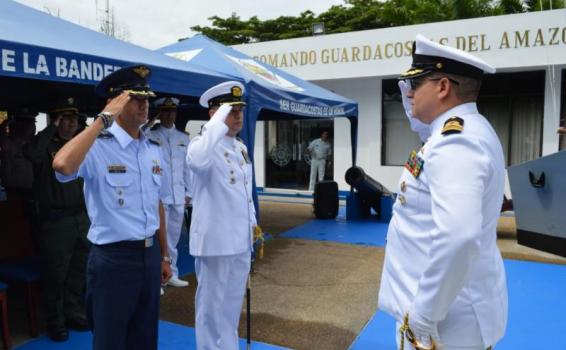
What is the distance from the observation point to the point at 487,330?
150 cm

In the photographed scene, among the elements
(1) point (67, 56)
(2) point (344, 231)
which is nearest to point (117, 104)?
(1) point (67, 56)

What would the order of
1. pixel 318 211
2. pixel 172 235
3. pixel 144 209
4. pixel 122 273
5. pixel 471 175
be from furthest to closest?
pixel 318 211 < pixel 172 235 < pixel 144 209 < pixel 122 273 < pixel 471 175

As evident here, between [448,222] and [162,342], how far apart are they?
9.63 feet

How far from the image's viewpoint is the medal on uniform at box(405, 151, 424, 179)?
155 centimetres

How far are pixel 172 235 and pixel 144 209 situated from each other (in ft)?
8.92

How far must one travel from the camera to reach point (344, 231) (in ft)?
26.1

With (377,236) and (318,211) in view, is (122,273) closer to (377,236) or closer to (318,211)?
(377,236)

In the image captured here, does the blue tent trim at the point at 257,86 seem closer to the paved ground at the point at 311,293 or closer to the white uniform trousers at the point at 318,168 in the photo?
the paved ground at the point at 311,293

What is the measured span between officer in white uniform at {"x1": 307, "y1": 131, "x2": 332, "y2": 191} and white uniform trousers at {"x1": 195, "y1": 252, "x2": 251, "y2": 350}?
32.0 ft

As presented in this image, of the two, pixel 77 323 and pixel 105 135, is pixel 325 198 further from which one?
pixel 105 135

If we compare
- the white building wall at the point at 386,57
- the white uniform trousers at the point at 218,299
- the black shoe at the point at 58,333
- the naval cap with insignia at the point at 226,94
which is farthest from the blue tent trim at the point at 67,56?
the white building wall at the point at 386,57

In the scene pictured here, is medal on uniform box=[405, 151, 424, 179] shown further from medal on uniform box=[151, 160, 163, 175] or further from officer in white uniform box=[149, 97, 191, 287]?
officer in white uniform box=[149, 97, 191, 287]

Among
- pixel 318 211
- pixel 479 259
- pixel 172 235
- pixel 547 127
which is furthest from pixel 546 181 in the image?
pixel 547 127

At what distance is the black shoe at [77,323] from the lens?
377 centimetres
